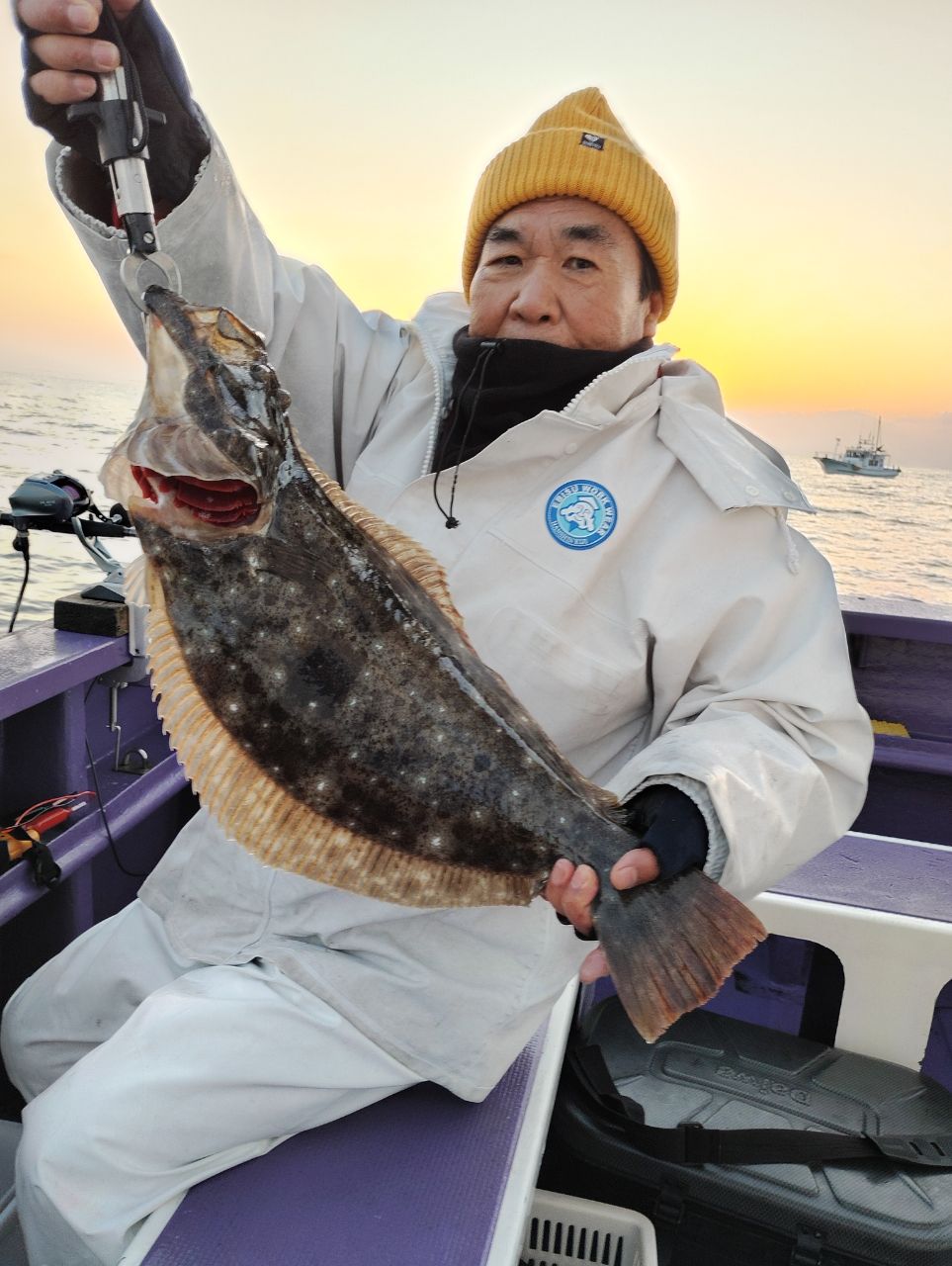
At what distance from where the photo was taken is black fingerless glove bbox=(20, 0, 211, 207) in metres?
1.65

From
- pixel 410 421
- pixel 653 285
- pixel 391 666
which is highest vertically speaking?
pixel 653 285

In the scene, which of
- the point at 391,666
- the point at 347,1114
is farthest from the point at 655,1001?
the point at 347,1114

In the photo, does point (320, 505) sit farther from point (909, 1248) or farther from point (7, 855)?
point (909, 1248)

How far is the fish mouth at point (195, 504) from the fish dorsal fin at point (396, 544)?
0.12m

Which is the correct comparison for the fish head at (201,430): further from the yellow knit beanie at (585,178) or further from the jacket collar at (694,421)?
the yellow knit beanie at (585,178)

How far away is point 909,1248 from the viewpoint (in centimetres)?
217

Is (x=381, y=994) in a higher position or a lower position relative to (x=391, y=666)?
lower

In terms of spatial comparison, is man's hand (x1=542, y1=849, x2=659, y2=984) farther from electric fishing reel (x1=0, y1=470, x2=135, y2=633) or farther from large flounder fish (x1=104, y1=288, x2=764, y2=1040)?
electric fishing reel (x1=0, y1=470, x2=135, y2=633)

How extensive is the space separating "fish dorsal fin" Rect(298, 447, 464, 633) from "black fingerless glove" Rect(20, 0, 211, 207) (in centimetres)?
70

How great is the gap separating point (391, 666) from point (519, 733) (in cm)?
26

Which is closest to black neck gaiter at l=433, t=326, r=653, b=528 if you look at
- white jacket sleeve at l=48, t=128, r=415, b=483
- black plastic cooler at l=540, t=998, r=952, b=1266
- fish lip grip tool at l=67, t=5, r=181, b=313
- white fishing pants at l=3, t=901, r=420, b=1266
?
white jacket sleeve at l=48, t=128, r=415, b=483

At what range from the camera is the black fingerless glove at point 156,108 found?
1647 mm

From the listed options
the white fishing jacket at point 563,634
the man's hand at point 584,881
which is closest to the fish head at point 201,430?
the white fishing jacket at point 563,634

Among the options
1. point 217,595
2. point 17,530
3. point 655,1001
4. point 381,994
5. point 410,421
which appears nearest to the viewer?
point 655,1001
